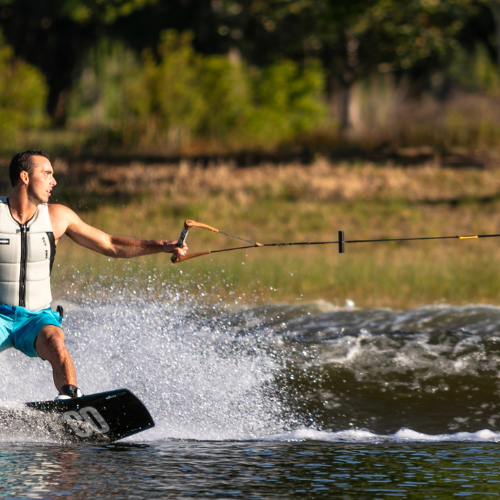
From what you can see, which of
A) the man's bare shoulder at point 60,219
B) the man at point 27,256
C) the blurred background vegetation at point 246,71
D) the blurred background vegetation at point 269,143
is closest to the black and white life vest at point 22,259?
the man at point 27,256

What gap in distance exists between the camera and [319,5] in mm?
20312

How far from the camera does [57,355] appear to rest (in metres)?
5.53

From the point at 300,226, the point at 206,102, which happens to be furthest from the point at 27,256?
the point at 206,102

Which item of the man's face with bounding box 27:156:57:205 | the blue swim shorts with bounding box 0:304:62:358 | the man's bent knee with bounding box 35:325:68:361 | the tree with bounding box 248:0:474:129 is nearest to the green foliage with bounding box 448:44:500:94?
the tree with bounding box 248:0:474:129

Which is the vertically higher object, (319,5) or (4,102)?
(319,5)

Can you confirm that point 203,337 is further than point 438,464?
Yes

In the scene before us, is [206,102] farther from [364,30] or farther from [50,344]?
[50,344]

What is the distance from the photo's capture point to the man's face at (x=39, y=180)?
19.0 ft

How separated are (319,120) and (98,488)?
70.1 feet

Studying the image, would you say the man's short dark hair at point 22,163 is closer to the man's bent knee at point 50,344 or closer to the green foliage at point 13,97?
the man's bent knee at point 50,344

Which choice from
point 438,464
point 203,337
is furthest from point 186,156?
point 438,464

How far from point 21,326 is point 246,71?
791 inches

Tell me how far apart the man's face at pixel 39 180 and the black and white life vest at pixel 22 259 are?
12cm

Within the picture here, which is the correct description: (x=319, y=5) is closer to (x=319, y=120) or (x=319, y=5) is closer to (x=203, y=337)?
(x=319, y=120)
